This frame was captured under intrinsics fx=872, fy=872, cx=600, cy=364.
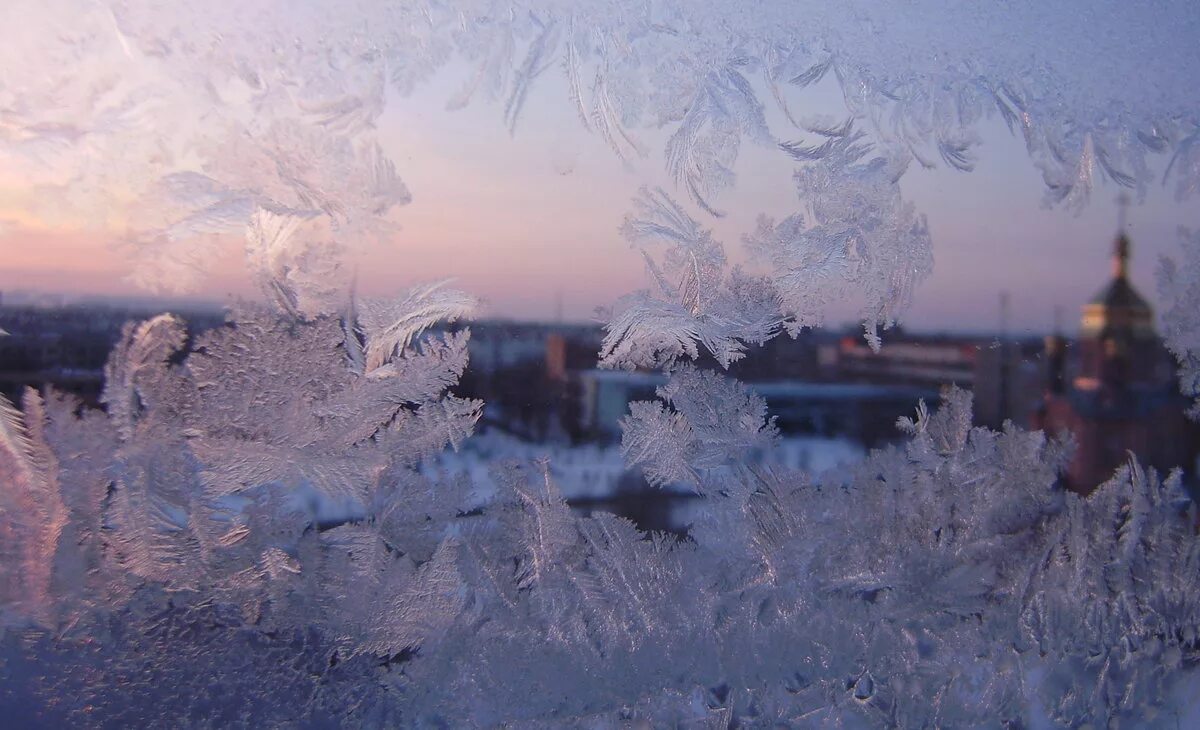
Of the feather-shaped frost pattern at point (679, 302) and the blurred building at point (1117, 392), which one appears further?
the blurred building at point (1117, 392)

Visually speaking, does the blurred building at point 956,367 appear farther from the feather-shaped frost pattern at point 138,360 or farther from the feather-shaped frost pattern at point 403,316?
the feather-shaped frost pattern at point 138,360

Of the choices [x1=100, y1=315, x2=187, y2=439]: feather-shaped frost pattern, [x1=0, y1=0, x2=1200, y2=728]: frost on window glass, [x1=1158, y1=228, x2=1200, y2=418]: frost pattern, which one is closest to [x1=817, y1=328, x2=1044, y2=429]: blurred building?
[x1=0, y1=0, x2=1200, y2=728]: frost on window glass

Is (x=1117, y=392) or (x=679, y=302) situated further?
(x=1117, y=392)

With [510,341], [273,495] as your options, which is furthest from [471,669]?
[510,341]

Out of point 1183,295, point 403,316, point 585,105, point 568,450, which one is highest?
point 585,105

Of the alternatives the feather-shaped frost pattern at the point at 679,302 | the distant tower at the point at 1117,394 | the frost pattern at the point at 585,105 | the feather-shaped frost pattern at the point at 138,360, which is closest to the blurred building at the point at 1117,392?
the distant tower at the point at 1117,394

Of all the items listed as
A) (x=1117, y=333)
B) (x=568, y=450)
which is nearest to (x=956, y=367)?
(x=1117, y=333)

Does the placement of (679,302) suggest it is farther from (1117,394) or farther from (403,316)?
(1117,394)

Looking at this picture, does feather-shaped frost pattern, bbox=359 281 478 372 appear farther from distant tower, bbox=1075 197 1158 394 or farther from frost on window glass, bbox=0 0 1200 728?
distant tower, bbox=1075 197 1158 394
